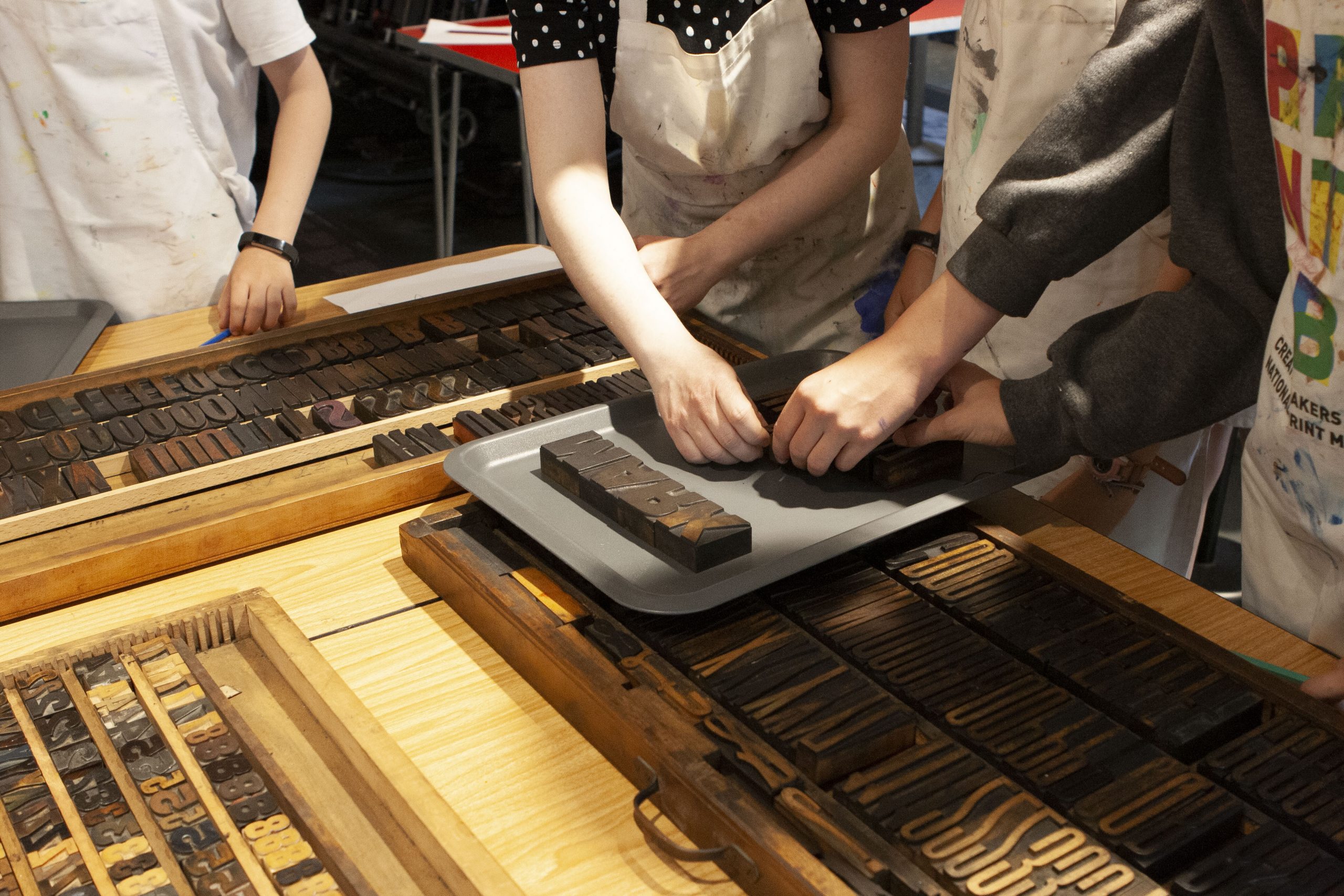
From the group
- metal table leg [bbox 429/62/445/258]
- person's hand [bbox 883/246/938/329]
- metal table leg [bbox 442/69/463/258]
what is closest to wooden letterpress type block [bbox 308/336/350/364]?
person's hand [bbox 883/246/938/329]

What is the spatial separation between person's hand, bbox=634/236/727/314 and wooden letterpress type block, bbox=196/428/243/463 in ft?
1.99

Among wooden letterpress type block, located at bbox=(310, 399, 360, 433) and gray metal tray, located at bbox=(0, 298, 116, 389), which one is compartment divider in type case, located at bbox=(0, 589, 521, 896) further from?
gray metal tray, located at bbox=(0, 298, 116, 389)

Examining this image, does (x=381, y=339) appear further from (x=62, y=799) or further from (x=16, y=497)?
(x=62, y=799)

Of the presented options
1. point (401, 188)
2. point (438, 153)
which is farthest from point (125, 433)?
point (401, 188)

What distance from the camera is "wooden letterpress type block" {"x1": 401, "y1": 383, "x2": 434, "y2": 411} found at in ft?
4.96

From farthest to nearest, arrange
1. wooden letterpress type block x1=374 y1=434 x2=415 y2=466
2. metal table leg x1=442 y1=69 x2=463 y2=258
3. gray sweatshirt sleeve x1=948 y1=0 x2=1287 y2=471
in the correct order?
metal table leg x1=442 y1=69 x2=463 y2=258 < wooden letterpress type block x1=374 y1=434 x2=415 y2=466 < gray sweatshirt sleeve x1=948 y1=0 x2=1287 y2=471

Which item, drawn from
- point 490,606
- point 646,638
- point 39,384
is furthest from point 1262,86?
point 39,384

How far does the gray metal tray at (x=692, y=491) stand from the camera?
108 centimetres

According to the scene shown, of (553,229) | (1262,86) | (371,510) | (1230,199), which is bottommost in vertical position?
(371,510)

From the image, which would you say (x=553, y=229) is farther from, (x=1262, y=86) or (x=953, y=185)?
(x=1262, y=86)

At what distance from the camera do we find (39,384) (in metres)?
1.51

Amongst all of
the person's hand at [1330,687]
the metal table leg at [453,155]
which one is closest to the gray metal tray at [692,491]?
the person's hand at [1330,687]

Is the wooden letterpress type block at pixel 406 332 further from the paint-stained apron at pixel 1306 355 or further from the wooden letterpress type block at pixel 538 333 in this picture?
the paint-stained apron at pixel 1306 355

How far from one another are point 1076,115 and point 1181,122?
0.10 meters
